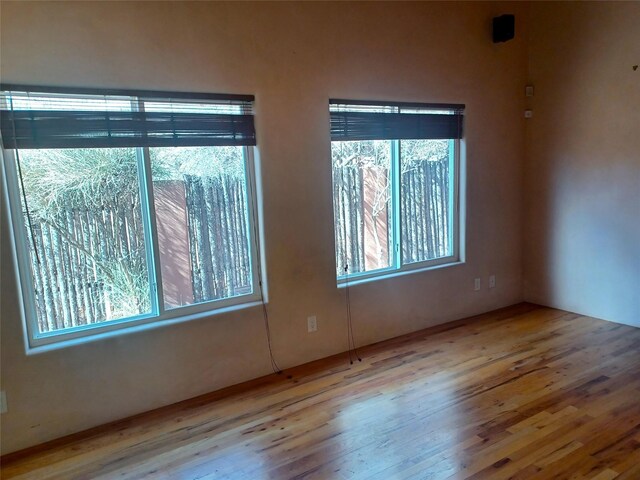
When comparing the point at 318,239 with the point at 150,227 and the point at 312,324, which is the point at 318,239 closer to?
the point at 312,324

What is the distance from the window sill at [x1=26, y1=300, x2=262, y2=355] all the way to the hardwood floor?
53 centimetres

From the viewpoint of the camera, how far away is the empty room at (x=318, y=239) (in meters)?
2.48

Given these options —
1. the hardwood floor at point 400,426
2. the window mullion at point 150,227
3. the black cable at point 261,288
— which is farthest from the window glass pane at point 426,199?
the window mullion at point 150,227

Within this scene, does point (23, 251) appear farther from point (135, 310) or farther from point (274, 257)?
point (274, 257)

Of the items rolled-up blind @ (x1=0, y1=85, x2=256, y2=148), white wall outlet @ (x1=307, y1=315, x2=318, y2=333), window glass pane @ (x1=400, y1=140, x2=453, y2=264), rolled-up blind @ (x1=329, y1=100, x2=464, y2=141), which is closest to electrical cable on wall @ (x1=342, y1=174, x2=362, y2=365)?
white wall outlet @ (x1=307, y1=315, x2=318, y2=333)

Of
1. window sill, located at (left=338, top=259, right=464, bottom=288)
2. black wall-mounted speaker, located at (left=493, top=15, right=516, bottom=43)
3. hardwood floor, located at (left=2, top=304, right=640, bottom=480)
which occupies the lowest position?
hardwood floor, located at (left=2, top=304, right=640, bottom=480)

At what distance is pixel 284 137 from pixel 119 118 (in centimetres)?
107

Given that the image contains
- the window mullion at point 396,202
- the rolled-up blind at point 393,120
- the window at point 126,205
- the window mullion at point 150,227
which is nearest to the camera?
the window at point 126,205

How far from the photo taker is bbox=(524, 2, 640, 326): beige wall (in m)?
3.88

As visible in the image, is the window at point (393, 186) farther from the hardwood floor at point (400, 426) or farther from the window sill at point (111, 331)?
the window sill at point (111, 331)

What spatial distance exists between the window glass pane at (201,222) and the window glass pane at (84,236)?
148 millimetres

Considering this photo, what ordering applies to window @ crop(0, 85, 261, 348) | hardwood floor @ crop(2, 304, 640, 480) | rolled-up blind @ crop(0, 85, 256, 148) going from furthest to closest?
window @ crop(0, 85, 261, 348)
rolled-up blind @ crop(0, 85, 256, 148)
hardwood floor @ crop(2, 304, 640, 480)

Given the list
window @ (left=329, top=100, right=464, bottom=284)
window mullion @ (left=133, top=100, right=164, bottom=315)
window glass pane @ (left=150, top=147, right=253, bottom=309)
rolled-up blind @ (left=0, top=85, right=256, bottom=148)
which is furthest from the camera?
window @ (left=329, top=100, right=464, bottom=284)

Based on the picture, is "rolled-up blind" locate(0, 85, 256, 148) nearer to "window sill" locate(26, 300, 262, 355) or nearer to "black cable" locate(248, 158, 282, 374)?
"black cable" locate(248, 158, 282, 374)
